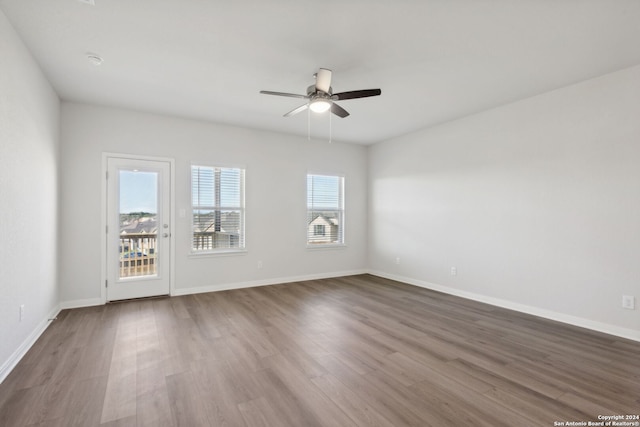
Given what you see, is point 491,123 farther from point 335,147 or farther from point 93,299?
point 93,299

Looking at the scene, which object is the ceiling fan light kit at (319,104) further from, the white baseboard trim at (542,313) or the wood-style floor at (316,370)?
the white baseboard trim at (542,313)

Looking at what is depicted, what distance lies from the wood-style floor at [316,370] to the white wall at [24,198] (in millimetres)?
341

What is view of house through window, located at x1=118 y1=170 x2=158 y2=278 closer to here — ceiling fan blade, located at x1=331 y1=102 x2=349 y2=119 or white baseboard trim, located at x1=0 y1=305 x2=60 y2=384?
white baseboard trim, located at x1=0 y1=305 x2=60 y2=384

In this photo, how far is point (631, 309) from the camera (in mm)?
3092

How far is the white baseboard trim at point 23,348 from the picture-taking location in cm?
232

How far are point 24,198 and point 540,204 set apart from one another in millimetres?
5628

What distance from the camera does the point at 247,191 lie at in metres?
5.29

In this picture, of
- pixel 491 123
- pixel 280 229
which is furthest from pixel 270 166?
pixel 491 123

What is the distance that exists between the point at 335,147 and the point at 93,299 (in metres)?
4.85

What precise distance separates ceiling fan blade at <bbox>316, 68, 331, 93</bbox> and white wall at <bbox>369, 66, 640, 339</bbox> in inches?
110

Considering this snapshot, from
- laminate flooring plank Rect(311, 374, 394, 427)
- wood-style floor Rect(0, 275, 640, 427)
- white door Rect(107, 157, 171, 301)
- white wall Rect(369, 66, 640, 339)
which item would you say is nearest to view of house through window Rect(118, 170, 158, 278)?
white door Rect(107, 157, 171, 301)

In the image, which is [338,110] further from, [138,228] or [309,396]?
[138,228]

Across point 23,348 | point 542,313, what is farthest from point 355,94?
point 23,348

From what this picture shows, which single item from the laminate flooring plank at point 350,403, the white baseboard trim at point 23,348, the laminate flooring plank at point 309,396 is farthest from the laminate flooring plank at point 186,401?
the white baseboard trim at point 23,348
